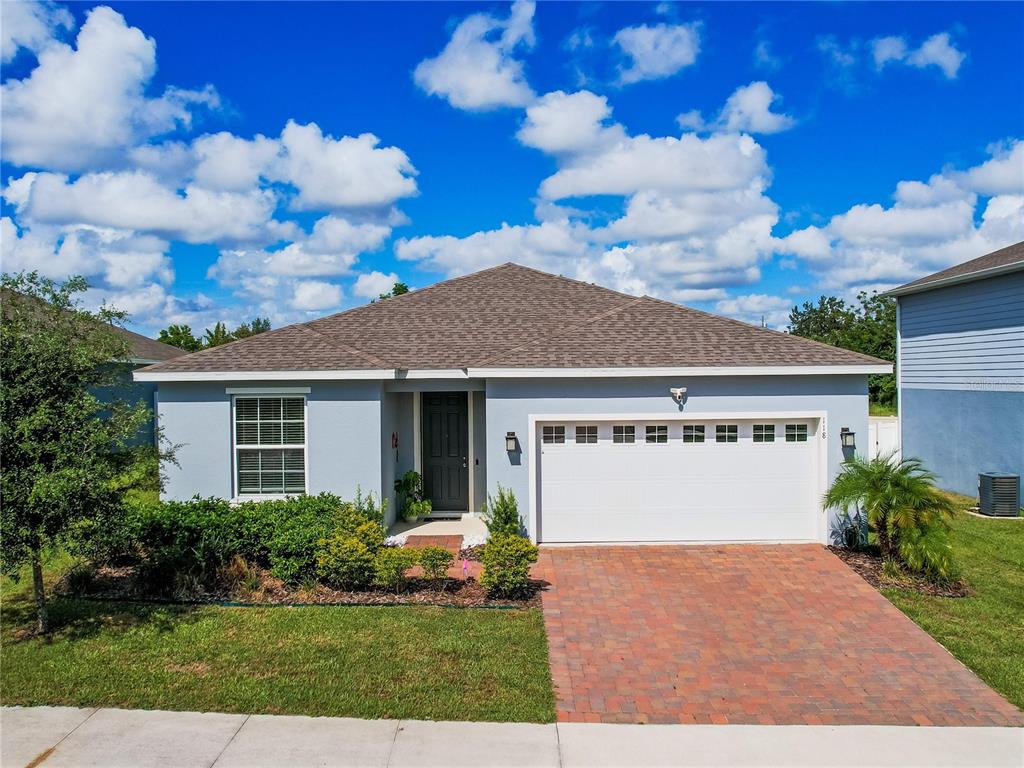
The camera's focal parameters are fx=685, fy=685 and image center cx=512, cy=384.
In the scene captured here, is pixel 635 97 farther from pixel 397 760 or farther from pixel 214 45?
pixel 397 760

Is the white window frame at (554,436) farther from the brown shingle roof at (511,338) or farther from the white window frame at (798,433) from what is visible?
the white window frame at (798,433)

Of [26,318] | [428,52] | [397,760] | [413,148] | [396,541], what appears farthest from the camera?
[413,148]

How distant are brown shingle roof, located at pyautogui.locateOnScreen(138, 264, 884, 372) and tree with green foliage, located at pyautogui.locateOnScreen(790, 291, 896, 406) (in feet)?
54.4

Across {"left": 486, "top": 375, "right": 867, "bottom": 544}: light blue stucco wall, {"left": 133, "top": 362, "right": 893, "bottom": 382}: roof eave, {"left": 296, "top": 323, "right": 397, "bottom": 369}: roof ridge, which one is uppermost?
{"left": 296, "top": 323, "right": 397, "bottom": 369}: roof ridge

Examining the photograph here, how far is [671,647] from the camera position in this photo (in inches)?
284

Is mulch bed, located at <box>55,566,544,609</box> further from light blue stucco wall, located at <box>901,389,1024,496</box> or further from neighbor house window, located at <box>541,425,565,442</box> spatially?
light blue stucco wall, located at <box>901,389,1024,496</box>

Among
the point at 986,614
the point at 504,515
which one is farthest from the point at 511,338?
the point at 986,614

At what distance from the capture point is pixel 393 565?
848 centimetres

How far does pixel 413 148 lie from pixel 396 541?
34.0 ft

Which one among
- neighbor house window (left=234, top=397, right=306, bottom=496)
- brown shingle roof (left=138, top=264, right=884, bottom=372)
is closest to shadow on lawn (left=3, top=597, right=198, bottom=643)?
neighbor house window (left=234, top=397, right=306, bottom=496)

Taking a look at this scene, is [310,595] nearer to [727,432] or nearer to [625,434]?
[625,434]

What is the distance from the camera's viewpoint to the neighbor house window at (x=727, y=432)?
37.0ft

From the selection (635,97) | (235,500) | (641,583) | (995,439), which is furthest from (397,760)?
(995,439)

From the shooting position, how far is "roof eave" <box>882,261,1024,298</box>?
14495mm
